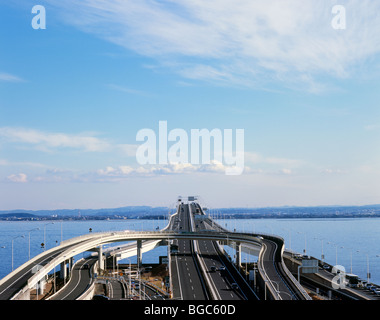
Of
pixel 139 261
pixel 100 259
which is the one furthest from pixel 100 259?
pixel 139 261

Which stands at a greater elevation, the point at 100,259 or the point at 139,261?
the point at 100,259

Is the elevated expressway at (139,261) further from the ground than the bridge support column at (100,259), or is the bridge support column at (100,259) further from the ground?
the elevated expressway at (139,261)

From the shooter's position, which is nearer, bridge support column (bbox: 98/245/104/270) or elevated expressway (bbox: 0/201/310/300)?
elevated expressway (bbox: 0/201/310/300)

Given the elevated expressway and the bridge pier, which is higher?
the elevated expressway

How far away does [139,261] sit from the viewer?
7900 cm

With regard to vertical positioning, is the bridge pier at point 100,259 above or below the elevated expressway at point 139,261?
below

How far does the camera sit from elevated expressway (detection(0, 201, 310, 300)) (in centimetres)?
3850

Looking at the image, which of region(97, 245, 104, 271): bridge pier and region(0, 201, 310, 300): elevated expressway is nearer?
region(0, 201, 310, 300): elevated expressway

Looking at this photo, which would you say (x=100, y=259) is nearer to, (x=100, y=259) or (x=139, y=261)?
(x=100, y=259)

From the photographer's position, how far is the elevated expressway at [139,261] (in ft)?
126

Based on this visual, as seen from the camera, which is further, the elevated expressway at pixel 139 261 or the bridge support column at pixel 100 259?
the bridge support column at pixel 100 259
